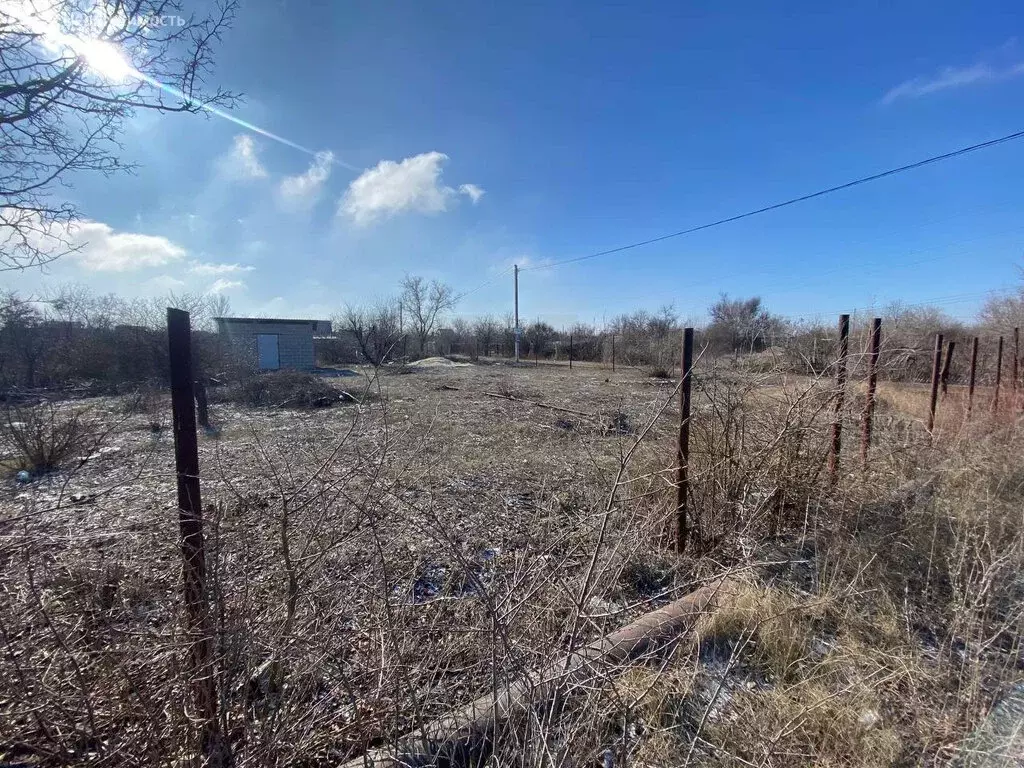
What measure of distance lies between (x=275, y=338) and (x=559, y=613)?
26.4m

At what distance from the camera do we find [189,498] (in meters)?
1.63

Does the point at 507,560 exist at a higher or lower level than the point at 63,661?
lower

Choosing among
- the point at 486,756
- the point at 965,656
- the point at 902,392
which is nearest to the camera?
the point at 486,756

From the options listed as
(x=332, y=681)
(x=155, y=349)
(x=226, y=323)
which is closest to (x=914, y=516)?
(x=332, y=681)

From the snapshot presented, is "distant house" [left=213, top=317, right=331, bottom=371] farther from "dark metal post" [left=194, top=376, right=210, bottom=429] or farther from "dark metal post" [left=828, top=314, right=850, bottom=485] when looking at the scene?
"dark metal post" [left=828, top=314, right=850, bottom=485]

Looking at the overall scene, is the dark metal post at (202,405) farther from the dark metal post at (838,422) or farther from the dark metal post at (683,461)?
the dark metal post at (838,422)

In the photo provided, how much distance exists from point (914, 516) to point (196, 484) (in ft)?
16.2

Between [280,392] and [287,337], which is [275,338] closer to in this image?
[287,337]

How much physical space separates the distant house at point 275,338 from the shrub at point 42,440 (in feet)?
55.5

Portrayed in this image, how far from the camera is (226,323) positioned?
22.7 meters

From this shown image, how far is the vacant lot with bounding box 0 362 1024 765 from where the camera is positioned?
55.3 inches

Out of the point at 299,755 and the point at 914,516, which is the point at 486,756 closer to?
the point at 299,755

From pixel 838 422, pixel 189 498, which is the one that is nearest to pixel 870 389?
pixel 838 422

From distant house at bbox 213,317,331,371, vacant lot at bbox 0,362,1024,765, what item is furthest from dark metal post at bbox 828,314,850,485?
distant house at bbox 213,317,331,371
